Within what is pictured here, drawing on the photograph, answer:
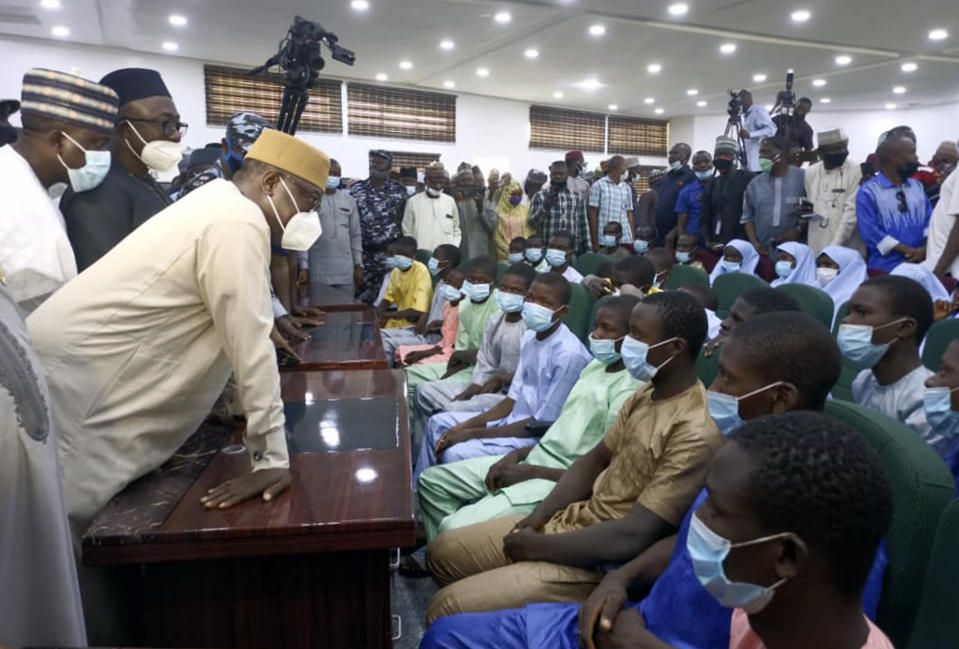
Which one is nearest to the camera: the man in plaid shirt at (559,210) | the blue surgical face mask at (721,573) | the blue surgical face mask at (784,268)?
the blue surgical face mask at (721,573)

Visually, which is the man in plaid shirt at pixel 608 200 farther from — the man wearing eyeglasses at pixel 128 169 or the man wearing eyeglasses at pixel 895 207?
the man wearing eyeglasses at pixel 128 169

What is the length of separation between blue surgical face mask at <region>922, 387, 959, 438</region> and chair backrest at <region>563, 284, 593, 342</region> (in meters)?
1.95

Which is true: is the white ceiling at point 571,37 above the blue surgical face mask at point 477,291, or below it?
above

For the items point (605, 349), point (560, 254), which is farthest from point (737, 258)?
point (605, 349)

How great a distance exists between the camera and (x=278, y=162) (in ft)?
5.19

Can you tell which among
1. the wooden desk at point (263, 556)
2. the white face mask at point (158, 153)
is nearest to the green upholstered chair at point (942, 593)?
the wooden desk at point (263, 556)

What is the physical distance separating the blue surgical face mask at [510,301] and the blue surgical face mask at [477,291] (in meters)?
0.68

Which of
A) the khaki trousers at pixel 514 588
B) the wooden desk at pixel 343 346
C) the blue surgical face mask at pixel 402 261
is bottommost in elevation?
the khaki trousers at pixel 514 588

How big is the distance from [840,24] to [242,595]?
28.8ft

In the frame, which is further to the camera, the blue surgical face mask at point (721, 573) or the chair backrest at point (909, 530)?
the chair backrest at point (909, 530)

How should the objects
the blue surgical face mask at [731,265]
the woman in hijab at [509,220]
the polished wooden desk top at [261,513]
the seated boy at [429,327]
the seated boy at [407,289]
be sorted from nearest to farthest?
1. the polished wooden desk top at [261,513]
2. the seated boy at [429,327]
3. the blue surgical face mask at [731,265]
4. the seated boy at [407,289]
5. the woman in hijab at [509,220]

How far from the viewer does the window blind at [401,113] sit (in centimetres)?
1110

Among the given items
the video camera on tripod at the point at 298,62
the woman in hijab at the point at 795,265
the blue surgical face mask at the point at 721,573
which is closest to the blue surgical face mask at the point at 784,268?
the woman in hijab at the point at 795,265

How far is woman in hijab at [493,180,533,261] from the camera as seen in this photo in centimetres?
751
